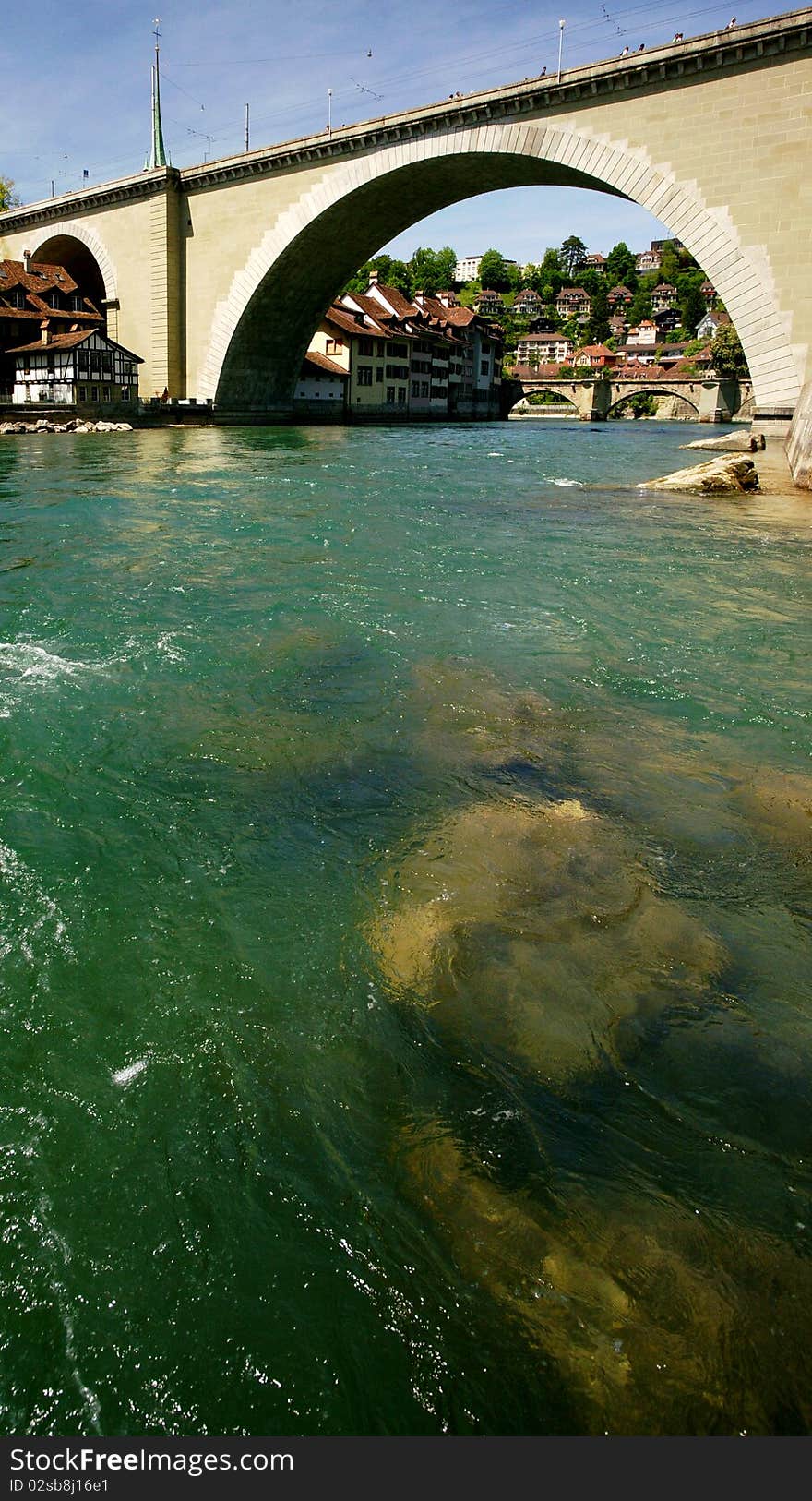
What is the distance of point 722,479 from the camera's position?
A: 17562 millimetres

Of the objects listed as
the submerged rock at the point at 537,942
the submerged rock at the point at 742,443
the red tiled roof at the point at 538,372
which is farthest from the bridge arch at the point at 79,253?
the submerged rock at the point at 537,942

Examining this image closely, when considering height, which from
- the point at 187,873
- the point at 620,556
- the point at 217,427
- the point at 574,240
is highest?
the point at 574,240

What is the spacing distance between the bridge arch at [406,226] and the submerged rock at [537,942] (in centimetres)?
2756

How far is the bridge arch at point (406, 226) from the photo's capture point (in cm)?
2702

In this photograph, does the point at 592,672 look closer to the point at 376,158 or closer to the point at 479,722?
the point at 479,722

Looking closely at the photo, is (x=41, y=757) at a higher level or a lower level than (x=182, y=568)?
lower

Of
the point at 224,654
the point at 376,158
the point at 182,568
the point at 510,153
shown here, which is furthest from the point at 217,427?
the point at 224,654

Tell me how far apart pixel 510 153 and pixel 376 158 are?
21.6 ft

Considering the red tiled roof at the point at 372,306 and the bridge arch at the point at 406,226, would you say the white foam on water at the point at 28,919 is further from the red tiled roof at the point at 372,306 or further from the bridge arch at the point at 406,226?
the red tiled roof at the point at 372,306

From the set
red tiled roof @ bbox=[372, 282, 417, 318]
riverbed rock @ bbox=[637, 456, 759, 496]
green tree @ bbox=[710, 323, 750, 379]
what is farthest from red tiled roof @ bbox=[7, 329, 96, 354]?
green tree @ bbox=[710, 323, 750, 379]

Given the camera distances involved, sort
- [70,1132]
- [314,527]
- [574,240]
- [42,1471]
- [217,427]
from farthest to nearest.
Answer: [574,240] < [217,427] < [314,527] < [70,1132] < [42,1471]

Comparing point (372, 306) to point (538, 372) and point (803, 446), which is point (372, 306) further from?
point (538, 372)

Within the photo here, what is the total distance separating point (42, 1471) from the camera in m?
1.59

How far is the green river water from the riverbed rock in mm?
12352
